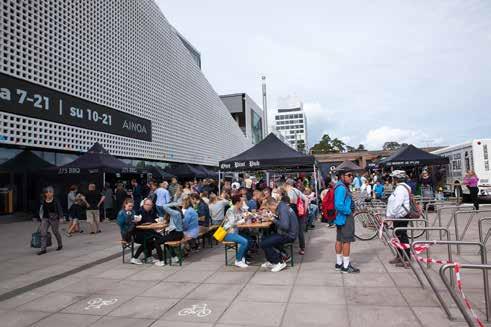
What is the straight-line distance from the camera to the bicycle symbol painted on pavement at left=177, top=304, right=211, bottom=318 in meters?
4.40

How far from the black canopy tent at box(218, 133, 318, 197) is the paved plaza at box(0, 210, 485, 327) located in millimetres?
4386

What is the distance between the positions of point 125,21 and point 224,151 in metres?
20.6

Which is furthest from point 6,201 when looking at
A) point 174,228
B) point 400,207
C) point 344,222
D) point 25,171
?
point 400,207

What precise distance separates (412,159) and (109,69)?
16600 millimetres

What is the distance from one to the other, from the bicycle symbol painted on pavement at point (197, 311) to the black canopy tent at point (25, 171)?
12.2 meters

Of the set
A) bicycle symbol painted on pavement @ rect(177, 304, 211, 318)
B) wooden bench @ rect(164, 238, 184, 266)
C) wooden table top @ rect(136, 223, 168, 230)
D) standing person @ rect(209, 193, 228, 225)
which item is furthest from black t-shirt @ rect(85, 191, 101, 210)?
bicycle symbol painted on pavement @ rect(177, 304, 211, 318)

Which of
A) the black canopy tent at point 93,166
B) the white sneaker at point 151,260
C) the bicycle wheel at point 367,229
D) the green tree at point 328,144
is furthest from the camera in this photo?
the green tree at point 328,144

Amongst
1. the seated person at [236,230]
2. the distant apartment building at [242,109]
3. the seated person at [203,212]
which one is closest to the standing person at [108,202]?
the seated person at [203,212]

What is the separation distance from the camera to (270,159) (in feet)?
39.2

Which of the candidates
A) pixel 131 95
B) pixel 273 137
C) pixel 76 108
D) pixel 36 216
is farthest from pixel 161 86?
pixel 273 137

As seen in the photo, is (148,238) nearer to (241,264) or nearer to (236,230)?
(236,230)

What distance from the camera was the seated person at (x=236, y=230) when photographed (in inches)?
267

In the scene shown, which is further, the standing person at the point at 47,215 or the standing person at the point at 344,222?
the standing person at the point at 47,215

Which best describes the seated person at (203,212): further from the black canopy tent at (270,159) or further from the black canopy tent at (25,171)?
the black canopy tent at (25,171)
